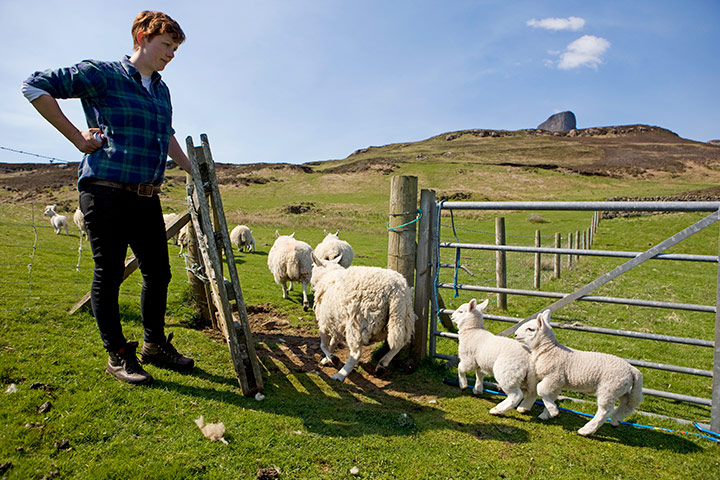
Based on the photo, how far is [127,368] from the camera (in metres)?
3.96

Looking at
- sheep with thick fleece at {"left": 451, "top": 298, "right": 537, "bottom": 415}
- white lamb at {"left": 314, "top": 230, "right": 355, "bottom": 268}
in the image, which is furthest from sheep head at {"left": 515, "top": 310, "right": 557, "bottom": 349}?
white lamb at {"left": 314, "top": 230, "right": 355, "bottom": 268}

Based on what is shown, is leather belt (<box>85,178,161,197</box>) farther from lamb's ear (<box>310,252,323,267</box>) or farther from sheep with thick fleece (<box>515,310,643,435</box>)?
sheep with thick fleece (<box>515,310,643,435</box>)

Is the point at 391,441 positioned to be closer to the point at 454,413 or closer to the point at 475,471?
the point at 475,471

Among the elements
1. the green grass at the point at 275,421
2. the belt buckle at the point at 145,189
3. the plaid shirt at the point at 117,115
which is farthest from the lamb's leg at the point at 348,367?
the plaid shirt at the point at 117,115

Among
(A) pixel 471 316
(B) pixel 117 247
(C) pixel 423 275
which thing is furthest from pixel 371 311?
(B) pixel 117 247

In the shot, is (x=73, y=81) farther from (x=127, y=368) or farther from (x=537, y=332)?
(x=537, y=332)

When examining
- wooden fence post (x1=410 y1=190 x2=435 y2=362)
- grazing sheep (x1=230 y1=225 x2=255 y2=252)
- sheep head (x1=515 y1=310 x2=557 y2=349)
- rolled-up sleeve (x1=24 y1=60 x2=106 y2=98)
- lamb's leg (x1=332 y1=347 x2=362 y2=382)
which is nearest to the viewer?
rolled-up sleeve (x1=24 y1=60 x2=106 y2=98)

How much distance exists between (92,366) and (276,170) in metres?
97.0

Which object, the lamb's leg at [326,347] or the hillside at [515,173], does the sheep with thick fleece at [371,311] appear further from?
the hillside at [515,173]

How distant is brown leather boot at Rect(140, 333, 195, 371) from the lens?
14.6ft

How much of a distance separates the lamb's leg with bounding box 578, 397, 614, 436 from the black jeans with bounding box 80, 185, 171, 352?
4738 millimetres

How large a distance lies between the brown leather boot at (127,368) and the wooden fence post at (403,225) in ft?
11.1

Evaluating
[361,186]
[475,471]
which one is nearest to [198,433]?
[475,471]

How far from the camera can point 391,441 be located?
139 inches
